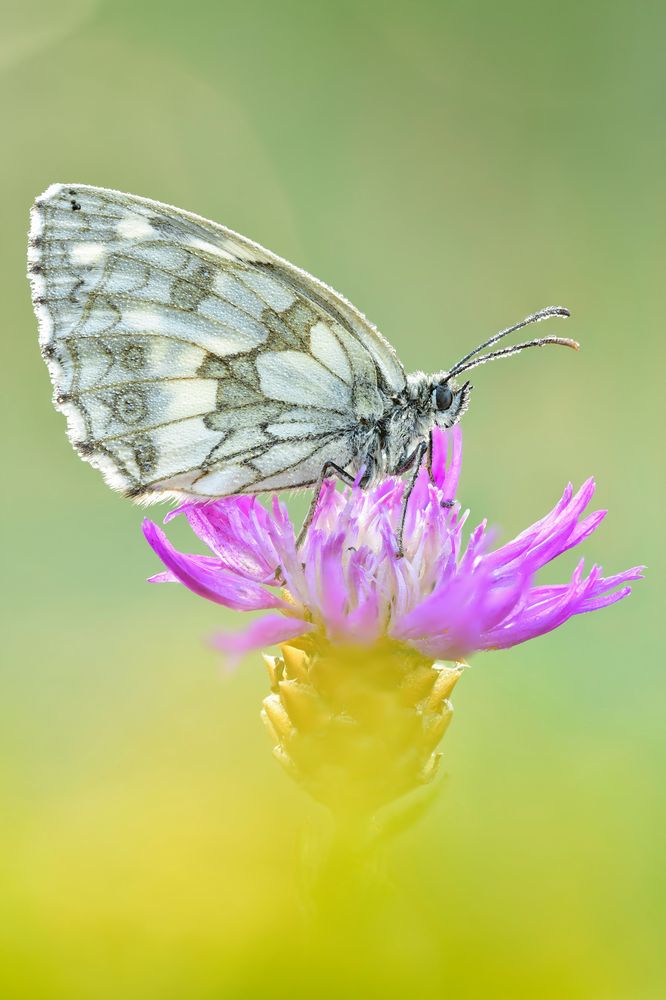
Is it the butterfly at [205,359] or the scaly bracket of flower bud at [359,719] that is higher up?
the butterfly at [205,359]

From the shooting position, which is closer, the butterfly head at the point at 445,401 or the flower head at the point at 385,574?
the flower head at the point at 385,574

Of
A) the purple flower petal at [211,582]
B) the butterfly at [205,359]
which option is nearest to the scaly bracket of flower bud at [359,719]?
the purple flower petal at [211,582]

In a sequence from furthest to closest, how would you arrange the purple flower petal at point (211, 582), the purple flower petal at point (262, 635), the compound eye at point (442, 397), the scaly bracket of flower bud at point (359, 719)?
the compound eye at point (442, 397) < the purple flower petal at point (211, 582) < the scaly bracket of flower bud at point (359, 719) < the purple flower petal at point (262, 635)

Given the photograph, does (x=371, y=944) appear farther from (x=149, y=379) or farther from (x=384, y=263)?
(x=384, y=263)

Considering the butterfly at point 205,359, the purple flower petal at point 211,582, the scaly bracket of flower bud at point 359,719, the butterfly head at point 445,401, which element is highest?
the butterfly at point 205,359

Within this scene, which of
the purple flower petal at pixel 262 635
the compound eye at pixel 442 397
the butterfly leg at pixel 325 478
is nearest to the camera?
the purple flower petal at pixel 262 635

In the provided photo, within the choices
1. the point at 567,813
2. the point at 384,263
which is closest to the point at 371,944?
the point at 567,813

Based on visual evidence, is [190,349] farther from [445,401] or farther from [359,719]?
[359,719]

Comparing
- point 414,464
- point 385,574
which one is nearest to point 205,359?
point 414,464

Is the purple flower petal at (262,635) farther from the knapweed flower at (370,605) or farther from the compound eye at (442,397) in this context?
the compound eye at (442,397)
